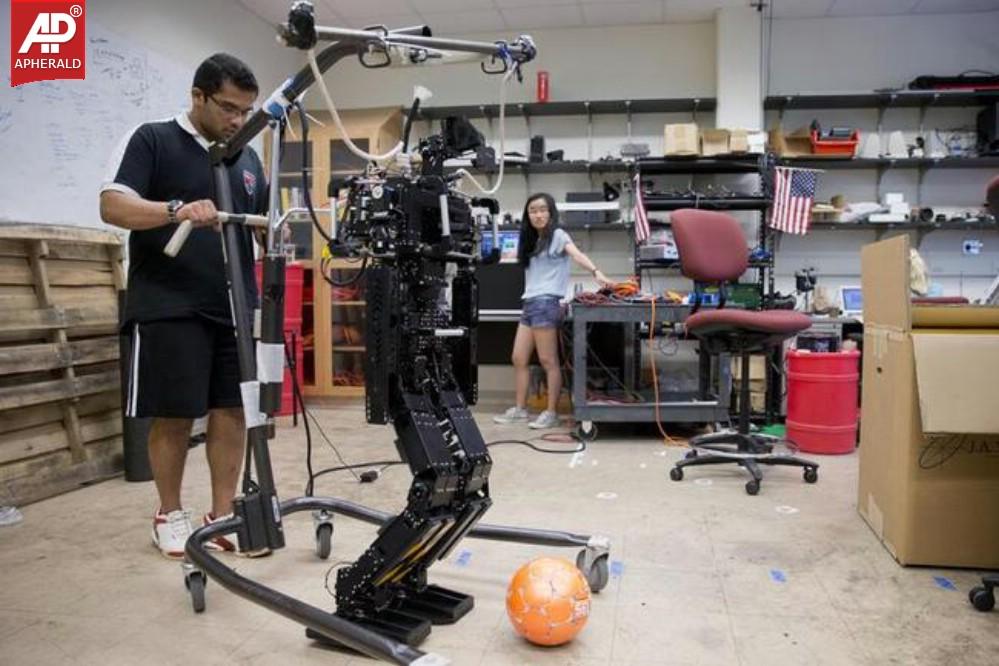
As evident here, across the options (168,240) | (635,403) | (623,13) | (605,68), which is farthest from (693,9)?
(168,240)

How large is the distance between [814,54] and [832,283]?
174 centimetres

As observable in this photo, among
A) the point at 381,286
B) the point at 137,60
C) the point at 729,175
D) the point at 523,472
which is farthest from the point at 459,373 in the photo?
the point at 729,175

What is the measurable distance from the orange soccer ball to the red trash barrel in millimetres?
2570

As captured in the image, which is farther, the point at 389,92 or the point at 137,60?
the point at 389,92

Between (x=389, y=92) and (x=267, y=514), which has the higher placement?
(x=389, y=92)

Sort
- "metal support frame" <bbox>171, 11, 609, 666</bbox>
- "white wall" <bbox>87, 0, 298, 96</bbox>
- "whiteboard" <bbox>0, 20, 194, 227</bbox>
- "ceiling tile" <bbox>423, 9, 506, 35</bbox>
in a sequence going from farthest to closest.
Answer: "ceiling tile" <bbox>423, 9, 506, 35</bbox> → "white wall" <bbox>87, 0, 298, 96</bbox> → "whiteboard" <bbox>0, 20, 194, 227</bbox> → "metal support frame" <bbox>171, 11, 609, 666</bbox>

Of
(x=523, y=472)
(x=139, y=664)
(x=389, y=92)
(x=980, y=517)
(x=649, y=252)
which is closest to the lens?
(x=139, y=664)

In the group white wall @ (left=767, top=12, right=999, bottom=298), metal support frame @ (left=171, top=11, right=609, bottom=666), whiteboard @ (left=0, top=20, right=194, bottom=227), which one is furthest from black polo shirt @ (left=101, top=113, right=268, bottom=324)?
white wall @ (left=767, top=12, right=999, bottom=298)

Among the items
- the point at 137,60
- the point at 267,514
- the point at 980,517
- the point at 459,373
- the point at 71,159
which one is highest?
the point at 137,60

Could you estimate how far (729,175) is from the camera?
17.1ft

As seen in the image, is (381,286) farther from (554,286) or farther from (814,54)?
(814,54)

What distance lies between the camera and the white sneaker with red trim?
2127 millimetres

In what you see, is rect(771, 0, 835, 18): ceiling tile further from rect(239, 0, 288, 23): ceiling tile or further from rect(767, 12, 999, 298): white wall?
rect(239, 0, 288, 23): ceiling tile

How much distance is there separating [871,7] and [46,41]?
207 inches
